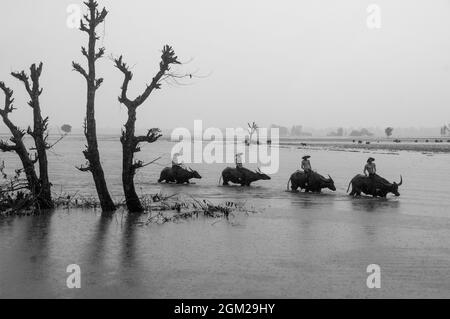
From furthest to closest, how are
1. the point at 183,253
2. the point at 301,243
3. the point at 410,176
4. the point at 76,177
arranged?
the point at 410,176
the point at 76,177
the point at 301,243
the point at 183,253

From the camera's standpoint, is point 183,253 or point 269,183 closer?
point 183,253

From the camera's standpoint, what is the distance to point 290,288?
262 inches

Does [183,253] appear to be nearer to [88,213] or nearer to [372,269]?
[372,269]

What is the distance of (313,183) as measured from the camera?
19.3 metres

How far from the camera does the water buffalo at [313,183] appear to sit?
19062mm

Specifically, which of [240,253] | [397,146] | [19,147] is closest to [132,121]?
[19,147]

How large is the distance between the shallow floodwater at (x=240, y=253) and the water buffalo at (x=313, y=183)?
4008 millimetres

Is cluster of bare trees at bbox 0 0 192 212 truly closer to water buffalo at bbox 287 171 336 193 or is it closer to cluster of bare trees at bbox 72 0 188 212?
cluster of bare trees at bbox 72 0 188 212

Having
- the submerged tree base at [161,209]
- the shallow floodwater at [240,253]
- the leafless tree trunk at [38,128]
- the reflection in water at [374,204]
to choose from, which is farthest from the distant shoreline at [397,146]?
the leafless tree trunk at [38,128]

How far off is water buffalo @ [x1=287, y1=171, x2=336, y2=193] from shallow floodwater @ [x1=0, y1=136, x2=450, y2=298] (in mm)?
4008

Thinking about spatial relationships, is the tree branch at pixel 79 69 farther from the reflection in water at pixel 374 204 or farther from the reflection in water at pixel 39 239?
the reflection in water at pixel 374 204

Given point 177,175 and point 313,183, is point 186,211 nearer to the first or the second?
point 313,183

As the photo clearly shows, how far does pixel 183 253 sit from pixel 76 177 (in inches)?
700

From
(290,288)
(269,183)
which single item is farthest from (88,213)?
(269,183)
